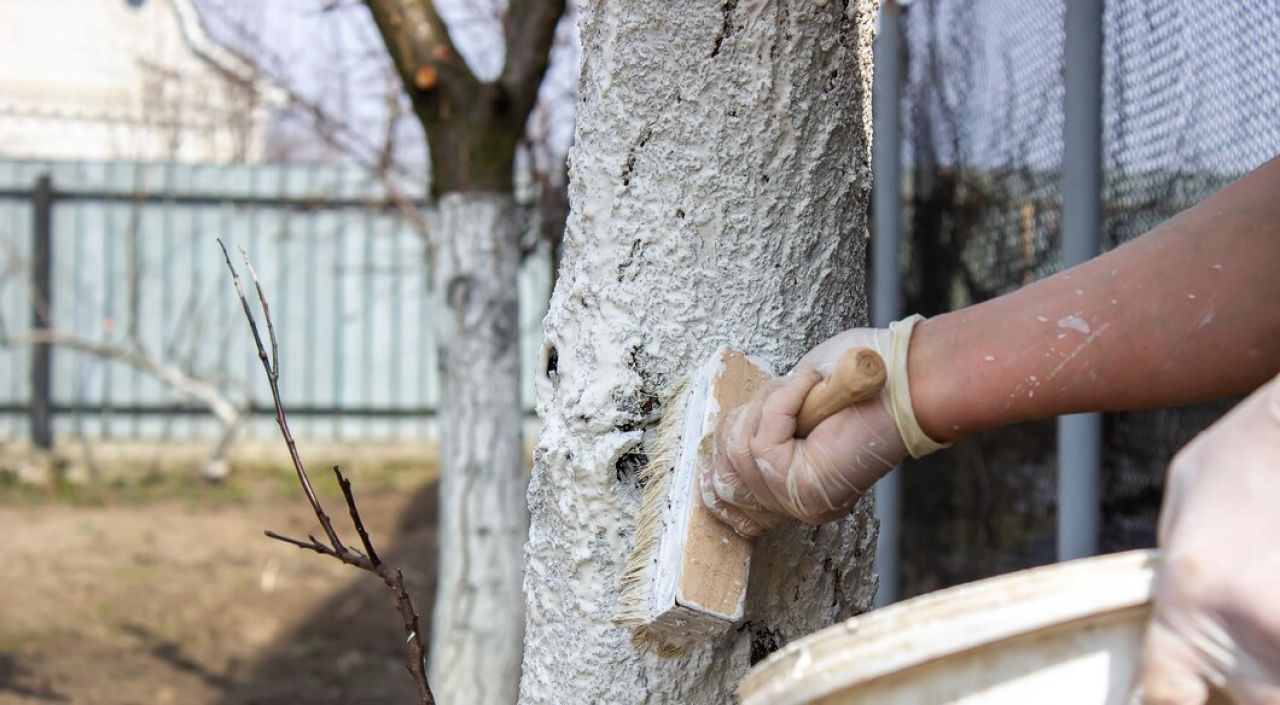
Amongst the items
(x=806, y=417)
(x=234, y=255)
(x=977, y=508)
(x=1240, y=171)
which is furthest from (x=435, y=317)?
(x=234, y=255)

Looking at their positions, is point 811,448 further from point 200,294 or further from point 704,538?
point 200,294

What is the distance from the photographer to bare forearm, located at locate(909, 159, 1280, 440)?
113 centimetres

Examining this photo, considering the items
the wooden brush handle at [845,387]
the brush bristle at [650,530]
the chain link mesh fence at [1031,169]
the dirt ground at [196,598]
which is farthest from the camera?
the dirt ground at [196,598]

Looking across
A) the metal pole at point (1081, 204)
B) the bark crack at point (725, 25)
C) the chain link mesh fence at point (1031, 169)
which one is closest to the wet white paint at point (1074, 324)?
the bark crack at point (725, 25)

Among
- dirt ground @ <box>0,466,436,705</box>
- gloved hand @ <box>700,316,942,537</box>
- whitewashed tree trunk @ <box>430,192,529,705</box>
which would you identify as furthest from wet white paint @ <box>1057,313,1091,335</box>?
dirt ground @ <box>0,466,436,705</box>

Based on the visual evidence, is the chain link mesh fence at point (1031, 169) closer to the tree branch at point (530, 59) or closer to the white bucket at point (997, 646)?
the tree branch at point (530, 59)

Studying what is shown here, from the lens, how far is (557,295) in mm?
1438

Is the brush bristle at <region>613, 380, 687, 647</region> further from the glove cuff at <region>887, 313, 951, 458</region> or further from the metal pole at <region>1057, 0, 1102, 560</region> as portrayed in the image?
the metal pole at <region>1057, 0, 1102, 560</region>

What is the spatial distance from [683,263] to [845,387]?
0.90ft

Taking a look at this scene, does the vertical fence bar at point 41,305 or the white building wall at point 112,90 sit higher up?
the white building wall at point 112,90

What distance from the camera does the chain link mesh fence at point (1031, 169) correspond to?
2334 millimetres

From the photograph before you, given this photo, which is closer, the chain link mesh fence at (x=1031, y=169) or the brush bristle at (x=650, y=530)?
the brush bristle at (x=650, y=530)

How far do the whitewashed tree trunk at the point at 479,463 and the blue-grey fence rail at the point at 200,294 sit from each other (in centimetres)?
496

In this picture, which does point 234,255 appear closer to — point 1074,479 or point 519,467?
point 519,467
